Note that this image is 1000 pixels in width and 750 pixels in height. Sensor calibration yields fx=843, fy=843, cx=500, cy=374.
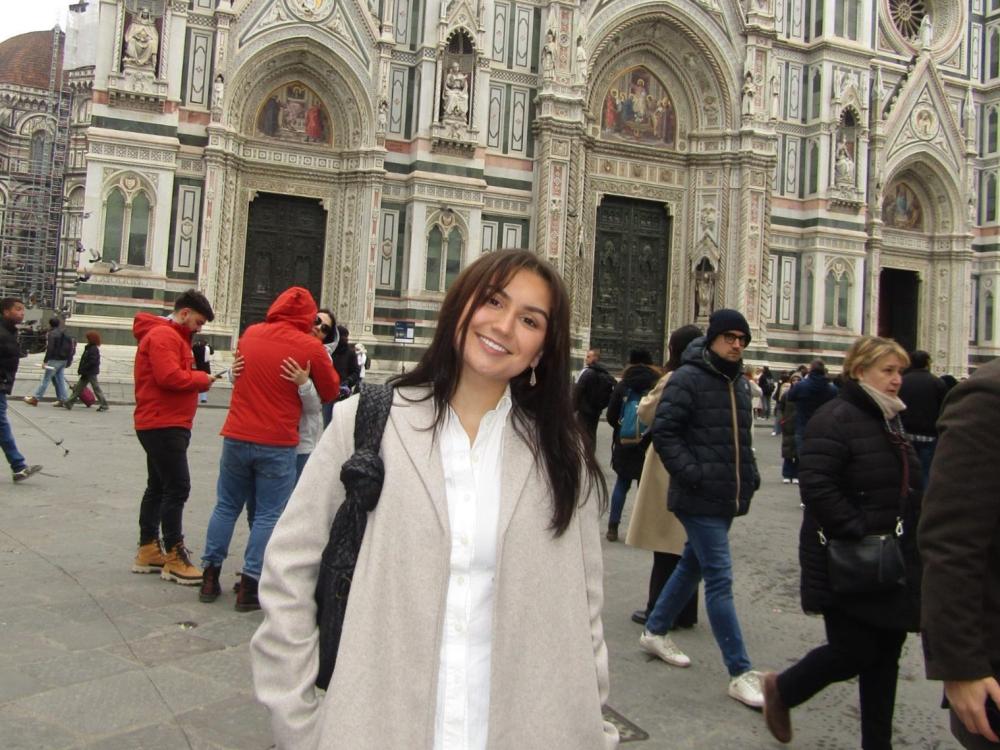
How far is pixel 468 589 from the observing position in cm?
175

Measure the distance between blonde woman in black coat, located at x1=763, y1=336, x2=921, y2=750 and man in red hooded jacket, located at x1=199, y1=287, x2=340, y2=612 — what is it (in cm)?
280

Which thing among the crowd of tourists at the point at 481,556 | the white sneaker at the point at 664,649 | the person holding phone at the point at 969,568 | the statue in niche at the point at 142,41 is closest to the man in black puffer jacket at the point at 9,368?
the white sneaker at the point at 664,649

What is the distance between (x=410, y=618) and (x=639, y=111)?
2270 centimetres

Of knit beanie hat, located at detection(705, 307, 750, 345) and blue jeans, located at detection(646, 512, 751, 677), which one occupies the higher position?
knit beanie hat, located at detection(705, 307, 750, 345)

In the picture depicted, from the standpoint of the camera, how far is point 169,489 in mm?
5254

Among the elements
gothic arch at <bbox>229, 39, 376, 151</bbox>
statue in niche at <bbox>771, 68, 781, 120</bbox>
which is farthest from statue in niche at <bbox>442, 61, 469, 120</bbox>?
statue in niche at <bbox>771, 68, 781, 120</bbox>

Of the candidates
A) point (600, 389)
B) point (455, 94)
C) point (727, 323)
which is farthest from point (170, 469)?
point (455, 94)

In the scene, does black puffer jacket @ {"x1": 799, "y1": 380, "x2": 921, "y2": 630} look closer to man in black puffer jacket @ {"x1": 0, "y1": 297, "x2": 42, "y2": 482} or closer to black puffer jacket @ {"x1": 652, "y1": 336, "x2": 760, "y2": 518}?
black puffer jacket @ {"x1": 652, "y1": 336, "x2": 760, "y2": 518}

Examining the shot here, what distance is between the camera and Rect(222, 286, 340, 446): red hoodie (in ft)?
15.5

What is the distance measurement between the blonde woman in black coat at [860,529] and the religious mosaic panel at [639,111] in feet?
66.1

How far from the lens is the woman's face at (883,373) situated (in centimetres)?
339

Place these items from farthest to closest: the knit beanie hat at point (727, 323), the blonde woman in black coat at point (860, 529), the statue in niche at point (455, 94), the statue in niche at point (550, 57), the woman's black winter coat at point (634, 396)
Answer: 1. the statue in niche at point (550, 57)
2. the statue in niche at point (455, 94)
3. the woman's black winter coat at point (634, 396)
4. the knit beanie hat at point (727, 323)
5. the blonde woman in black coat at point (860, 529)

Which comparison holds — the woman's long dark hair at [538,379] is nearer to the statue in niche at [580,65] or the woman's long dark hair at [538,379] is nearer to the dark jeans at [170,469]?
the dark jeans at [170,469]

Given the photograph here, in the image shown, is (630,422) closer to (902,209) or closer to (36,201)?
(902,209)
